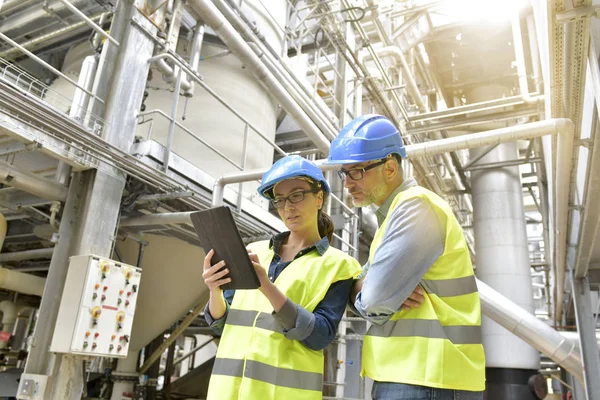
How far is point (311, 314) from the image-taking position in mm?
1538

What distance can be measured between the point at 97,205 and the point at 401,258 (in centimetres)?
287

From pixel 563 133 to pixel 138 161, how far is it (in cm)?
339

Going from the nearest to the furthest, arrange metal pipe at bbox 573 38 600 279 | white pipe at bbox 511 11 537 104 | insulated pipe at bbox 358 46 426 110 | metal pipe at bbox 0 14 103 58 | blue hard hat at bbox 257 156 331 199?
1. blue hard hat at bbox 257 156 331 199
2. metal pipe at bbox 573 38 600 279
3. metal pipe at bbox 0 14 103 58
4. white pipe at bbox 511 11 537 104
5. insulated pipe at bbox 358 46 426 110

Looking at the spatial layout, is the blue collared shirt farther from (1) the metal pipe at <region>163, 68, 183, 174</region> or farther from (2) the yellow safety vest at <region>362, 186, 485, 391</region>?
(1) the metal pipe at <region>163, 68, 183, 174</region>

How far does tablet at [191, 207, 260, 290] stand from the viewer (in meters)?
1.46

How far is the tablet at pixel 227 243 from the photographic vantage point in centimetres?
146

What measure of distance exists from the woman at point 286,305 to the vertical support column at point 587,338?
5401 millimetres

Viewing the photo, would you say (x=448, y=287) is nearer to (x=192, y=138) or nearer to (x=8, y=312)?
(x=192, y=138)

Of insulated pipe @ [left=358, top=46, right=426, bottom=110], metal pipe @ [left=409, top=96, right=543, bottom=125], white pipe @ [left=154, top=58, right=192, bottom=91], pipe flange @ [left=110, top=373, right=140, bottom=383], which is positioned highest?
insulated pipe @ [left=358, top=46, right=426, bottom=110]

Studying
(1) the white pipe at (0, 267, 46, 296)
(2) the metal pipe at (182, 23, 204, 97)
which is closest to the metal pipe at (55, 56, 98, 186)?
(2) the metal pipe at (182, 23, 204, 97)

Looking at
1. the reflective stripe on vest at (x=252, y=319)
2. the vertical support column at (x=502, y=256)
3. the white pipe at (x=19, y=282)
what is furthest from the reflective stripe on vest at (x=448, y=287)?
the vertical support column at (x=502, y=256)

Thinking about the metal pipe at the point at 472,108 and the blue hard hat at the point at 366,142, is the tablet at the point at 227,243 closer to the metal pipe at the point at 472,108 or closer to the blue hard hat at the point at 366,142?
the blue hard hat at the point at 366,142

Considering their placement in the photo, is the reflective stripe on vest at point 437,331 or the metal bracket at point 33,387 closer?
the reflective stripe on vest at point 437,331

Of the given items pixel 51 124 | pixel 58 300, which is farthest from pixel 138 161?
pixel 58 300
